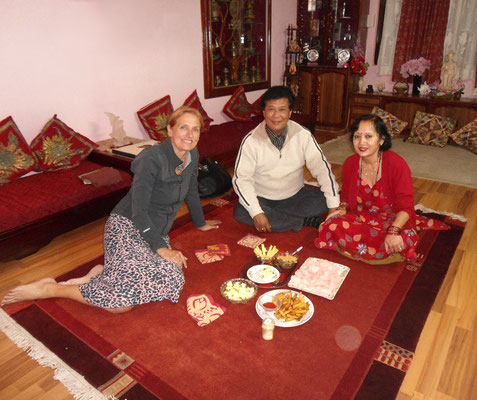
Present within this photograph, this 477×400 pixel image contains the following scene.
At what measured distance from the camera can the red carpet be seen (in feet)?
6.04

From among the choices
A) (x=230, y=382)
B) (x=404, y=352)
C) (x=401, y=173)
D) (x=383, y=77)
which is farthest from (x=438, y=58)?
(x=230, y=382)

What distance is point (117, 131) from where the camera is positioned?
421 cm

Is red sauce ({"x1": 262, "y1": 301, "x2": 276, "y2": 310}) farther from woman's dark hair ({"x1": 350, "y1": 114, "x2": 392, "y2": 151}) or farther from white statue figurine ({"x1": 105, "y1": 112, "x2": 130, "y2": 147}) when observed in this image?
white statue figurine ({"x1": 105, "y1": 112, "x2": 130, "y2": 147})

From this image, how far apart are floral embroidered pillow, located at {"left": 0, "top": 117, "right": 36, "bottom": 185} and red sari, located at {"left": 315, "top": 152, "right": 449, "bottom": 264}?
2655 mm

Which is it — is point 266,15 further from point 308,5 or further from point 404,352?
point 404,352

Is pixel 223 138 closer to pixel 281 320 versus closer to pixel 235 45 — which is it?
pixel 235 45

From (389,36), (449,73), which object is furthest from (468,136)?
(389,36)

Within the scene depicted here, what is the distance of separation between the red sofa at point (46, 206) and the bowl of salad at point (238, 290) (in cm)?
158

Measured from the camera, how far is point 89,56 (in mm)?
3957

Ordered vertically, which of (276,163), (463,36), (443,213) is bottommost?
(443,213)

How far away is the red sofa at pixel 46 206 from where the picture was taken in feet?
9.40

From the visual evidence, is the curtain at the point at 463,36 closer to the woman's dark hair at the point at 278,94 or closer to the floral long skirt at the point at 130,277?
the woman's dark hair at the point at 278,94

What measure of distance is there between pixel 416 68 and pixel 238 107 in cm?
313

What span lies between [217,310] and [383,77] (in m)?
6.24
